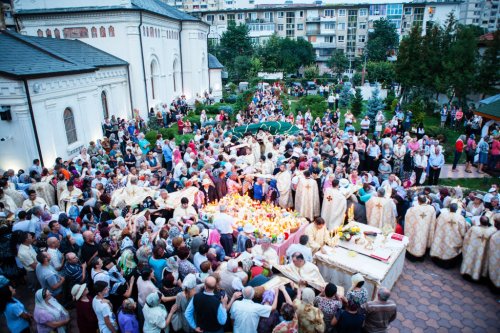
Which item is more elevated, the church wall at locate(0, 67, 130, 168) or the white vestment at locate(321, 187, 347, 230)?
the church wall at locate(0, 67, 130, 168)

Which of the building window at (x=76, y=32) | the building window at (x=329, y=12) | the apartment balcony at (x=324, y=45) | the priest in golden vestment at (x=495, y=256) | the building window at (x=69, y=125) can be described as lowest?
the priest in golden vestment at (x=495, y=256)

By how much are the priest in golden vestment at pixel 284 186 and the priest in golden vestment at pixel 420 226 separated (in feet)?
11.5

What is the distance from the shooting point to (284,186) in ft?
35.0

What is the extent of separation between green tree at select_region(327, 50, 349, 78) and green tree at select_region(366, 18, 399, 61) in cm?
501

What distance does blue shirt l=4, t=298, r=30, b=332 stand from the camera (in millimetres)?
5379

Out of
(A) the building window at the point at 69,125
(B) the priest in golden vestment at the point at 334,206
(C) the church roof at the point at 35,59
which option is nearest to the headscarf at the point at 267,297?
(B) the priest in golden vestment at the point at 334,206

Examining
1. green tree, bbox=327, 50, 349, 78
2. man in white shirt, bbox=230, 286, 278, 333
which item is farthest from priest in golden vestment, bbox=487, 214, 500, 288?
green tree, bbox=327, 50, 349, 78

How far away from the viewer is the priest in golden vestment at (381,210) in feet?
29.4

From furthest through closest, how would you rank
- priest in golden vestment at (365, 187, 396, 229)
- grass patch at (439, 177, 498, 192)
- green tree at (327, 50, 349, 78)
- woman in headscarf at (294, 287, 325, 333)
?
green tree at (327, 50, 349, 78)
grass patch at (439, 177, 498, 192)
priest in golden vestment at (365, 187, 396, 229)
woman in headscarf at (294, 287, 325, 333)

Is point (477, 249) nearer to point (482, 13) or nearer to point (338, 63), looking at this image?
point (338, 63)

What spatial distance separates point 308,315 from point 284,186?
19.3ft

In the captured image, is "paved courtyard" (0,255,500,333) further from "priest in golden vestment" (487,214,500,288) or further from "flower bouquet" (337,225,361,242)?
"flower bouquet" (337,225,361,242)

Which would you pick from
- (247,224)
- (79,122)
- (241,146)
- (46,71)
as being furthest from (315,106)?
(247,224)

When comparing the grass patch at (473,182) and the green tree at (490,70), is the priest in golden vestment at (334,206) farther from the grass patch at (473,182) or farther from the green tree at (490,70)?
the green tree at (490,70)
